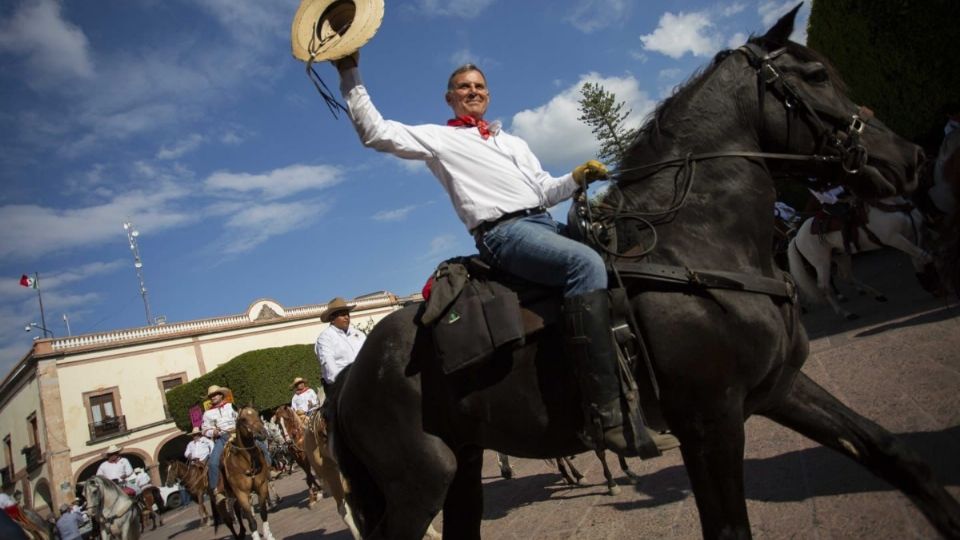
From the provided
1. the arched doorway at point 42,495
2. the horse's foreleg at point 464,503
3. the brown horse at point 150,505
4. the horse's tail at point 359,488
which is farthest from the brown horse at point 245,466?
the arched doorway at point 42,495

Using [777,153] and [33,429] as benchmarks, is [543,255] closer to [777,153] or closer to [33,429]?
[777,153]

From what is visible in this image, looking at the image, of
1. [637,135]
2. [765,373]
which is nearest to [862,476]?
[765,373]

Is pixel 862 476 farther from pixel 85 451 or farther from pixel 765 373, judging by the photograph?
pixel 85 451

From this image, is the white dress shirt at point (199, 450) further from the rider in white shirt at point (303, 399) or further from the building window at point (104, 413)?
the building window at point (104, 413)

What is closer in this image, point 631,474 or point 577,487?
point 631,474

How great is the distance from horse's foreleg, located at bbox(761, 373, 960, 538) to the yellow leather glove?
1433 millimetres

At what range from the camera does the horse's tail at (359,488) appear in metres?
3.06

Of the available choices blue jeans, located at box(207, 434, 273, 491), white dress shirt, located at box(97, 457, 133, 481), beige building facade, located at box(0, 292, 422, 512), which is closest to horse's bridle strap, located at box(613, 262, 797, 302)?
blue jeans, located at box(207, 434, 273, 491)

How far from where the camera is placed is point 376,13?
8.13ft

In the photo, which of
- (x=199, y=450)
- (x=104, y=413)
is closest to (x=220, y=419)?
(x=199, y=450)

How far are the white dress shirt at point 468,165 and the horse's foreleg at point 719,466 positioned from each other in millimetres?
1312

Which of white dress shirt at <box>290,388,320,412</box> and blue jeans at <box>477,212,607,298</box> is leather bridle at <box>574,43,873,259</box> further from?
white dress shirt at <box>290,388,320,412</box>

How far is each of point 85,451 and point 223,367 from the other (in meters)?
8.64

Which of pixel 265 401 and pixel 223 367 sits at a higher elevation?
pixel 223 367
